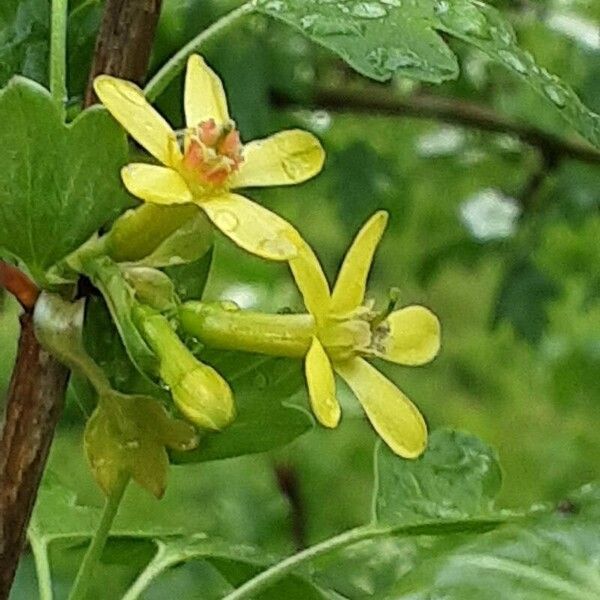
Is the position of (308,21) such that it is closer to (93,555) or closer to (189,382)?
(189,382)

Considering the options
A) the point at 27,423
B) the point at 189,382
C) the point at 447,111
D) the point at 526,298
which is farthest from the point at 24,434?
the point at 526,298

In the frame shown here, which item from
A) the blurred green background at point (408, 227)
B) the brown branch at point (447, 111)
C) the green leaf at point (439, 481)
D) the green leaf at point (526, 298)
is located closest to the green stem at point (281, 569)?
the green leaf at point (439, 481)

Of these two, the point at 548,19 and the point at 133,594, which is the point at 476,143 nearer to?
the point at 548,19

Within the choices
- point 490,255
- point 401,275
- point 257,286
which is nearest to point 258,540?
point 490,255

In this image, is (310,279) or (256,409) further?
(256,409)

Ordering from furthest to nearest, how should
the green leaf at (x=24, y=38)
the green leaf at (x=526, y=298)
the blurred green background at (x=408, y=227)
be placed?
the green leaf at (x=526, y=298) < the blurred green background at (x=408, y=227) < the green leaf at (x=24, y=38)

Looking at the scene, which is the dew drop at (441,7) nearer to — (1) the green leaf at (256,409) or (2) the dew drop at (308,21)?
(2) the dew drop at (308,21)
